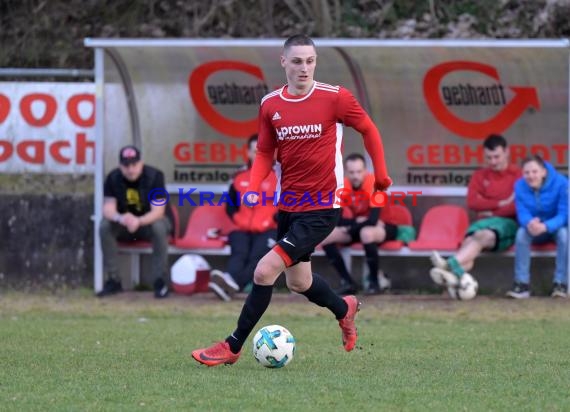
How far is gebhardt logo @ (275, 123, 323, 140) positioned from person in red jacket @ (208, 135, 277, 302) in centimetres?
469

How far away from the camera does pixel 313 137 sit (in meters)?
7.58

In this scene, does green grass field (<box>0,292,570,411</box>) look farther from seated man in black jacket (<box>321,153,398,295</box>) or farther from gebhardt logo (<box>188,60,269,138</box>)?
gebhardt logo (<box>188,60,269,138</box>)

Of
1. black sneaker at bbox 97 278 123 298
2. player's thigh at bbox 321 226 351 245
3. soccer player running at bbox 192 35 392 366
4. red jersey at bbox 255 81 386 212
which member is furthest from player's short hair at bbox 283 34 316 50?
black sneaker at bbox 97 278 123 298

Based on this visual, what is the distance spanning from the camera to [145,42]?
12250 millimetres

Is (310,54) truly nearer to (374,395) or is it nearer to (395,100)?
(374,395)

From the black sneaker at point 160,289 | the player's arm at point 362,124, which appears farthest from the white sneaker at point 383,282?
the player's arm at point 362,124

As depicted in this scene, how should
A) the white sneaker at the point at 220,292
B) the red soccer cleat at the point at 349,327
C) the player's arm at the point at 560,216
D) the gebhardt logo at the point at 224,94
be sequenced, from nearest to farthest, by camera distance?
the red soccer cleat at the point at 349,327 → the player's arm at the point at 560,216 → the white sneaker at the point at 220,292 → the gebhardt logo at the point at 224,94

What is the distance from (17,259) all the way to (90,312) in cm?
186

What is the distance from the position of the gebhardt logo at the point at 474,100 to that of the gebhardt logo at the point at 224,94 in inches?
72.8

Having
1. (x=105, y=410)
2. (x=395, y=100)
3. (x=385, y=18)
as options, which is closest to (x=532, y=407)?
(x=105, y=410)

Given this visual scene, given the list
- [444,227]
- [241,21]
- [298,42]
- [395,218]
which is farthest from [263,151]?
[241,21]

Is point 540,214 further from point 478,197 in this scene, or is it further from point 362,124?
point 362,124

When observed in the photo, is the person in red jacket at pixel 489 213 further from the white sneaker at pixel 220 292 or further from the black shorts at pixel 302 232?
the black shorts at pixel 302 232

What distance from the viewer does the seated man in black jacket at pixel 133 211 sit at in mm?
12539
